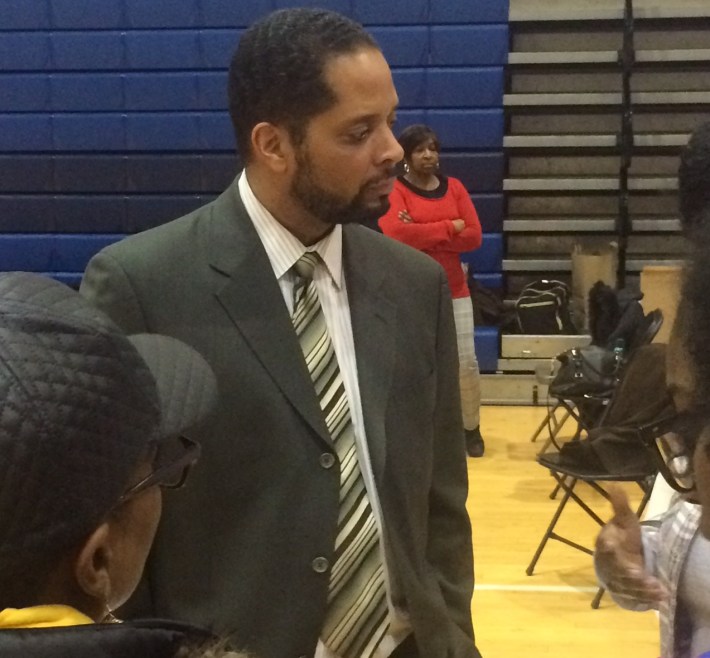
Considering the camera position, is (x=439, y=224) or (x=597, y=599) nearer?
(x=597, y=599)

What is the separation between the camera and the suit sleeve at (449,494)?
1685mm

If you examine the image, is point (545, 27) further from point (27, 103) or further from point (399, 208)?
point (27, 103)

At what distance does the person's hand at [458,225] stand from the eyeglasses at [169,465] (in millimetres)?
4355

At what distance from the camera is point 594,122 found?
733 cm

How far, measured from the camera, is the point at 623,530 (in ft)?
4.94

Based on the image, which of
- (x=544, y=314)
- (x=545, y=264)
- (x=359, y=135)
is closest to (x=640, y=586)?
(x=359, y=135)

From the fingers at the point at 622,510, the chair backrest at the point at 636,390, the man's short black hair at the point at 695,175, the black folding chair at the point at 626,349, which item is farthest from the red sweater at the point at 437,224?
the fingers at the point at 622,510

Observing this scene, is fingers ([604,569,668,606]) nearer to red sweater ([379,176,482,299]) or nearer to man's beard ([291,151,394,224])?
man's beard ([291,151,394,224])

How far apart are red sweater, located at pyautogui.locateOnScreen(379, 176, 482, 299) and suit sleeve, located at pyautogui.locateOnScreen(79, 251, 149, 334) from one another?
12.1 feet

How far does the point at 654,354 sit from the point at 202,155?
4.62 metres

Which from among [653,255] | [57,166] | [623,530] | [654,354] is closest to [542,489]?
[654,354]

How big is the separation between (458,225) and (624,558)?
3902 mm

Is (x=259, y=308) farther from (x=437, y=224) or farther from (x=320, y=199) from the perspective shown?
(x=437, y=224)

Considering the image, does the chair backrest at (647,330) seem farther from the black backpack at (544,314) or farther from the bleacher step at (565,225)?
the bleacher step at (565,225)
